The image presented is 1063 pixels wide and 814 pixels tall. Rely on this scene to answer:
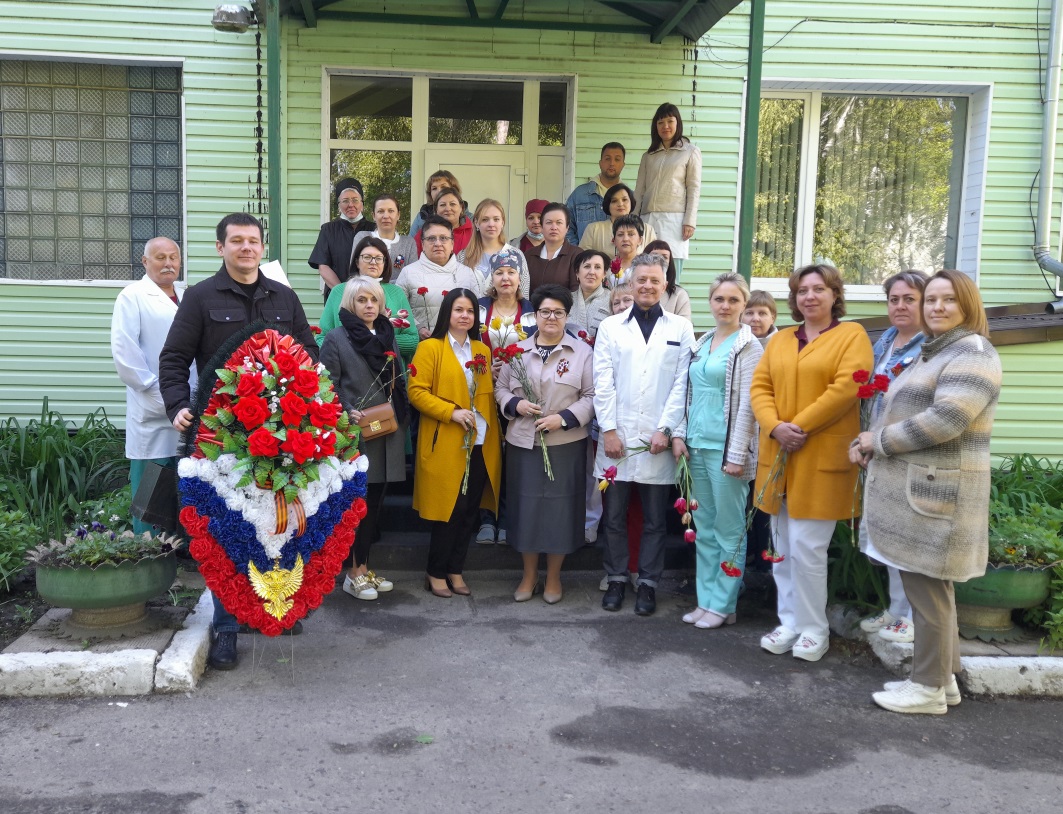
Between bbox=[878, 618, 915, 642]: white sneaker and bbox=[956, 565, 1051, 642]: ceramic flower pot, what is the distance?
34 cm

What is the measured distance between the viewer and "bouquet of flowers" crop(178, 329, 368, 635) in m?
4.05

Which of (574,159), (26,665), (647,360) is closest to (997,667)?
(647,360)

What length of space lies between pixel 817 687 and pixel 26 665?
3568 mm

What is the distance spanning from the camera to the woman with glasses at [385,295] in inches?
232

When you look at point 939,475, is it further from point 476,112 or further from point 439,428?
point 476,112

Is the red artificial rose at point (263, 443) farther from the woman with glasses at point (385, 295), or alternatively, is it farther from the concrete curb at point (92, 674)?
the woman with glasses at point (385, 295)

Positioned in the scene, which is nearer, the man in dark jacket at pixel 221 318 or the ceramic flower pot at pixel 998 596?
the man in dark jacket at pixel 221 318

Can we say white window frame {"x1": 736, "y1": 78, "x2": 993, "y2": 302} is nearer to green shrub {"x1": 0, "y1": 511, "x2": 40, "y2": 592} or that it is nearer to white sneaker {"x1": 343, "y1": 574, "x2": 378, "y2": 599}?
white sneaker {"x1": 343, "y1": 574, "x2": 378, "y2": 599}

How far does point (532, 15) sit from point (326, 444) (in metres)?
5.67

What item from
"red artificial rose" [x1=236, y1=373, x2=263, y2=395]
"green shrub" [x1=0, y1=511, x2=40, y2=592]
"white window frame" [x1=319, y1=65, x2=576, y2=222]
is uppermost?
"white window frame" [x1=319, y1=65, x2=576, y2=222]

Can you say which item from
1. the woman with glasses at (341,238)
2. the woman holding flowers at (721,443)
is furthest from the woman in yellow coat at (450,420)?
the woman with glasses at (341,238)

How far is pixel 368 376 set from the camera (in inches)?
212

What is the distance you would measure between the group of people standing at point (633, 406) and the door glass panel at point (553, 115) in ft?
7.76

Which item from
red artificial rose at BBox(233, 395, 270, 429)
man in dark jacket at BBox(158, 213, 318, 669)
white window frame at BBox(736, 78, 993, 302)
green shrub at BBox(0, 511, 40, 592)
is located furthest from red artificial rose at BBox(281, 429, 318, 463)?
white window frame at BBox(736, 78, 993, 302)
